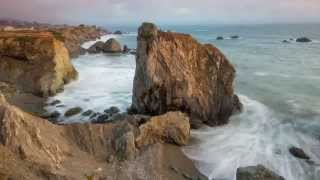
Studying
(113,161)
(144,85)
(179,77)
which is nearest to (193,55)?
(179,77)

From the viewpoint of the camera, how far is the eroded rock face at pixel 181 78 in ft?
98.1

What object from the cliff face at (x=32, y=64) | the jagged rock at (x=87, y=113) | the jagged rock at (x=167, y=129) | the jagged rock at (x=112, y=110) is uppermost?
the cliff face at (x=32, y=64)

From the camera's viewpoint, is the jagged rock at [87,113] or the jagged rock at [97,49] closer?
the jagged rock at [87,113]

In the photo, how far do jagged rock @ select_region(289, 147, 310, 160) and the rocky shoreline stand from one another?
6.18 meters

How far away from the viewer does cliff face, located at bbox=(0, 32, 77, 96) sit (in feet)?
129

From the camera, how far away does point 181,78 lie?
29953mm

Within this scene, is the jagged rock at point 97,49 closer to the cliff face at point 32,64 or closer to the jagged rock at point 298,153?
the cliff face at point 32,64

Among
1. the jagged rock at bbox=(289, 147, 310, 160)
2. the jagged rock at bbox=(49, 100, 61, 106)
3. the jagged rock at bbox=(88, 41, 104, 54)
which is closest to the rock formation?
the jagged rock at bbox=(289, 147, 310, 160)

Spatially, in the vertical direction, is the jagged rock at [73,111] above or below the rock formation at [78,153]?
below

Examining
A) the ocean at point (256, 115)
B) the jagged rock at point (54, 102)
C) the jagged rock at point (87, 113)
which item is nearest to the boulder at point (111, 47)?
the ocean at point (256, 115)

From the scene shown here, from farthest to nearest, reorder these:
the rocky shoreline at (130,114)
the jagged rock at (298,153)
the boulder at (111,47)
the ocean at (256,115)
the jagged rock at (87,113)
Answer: the boulder at (111,47), the jagged rock at (87,113), the jagged rock at (298,153), the ocean at (256,115), the rocky shoreline at (130,114)

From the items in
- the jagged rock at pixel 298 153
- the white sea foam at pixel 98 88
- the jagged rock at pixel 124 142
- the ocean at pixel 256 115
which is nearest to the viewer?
the jagged rock at pixel 124 142

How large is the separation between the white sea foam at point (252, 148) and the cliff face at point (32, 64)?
62.1 ft

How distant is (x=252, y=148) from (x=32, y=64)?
84.0 ft
